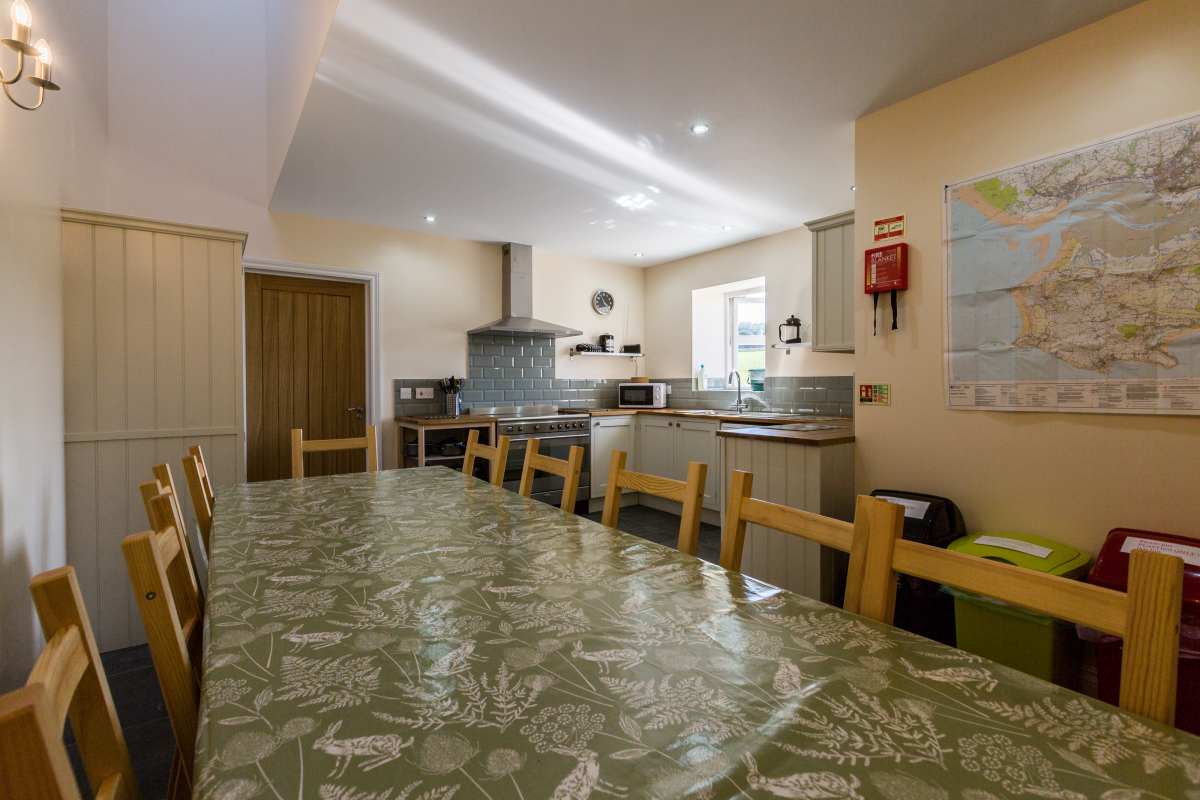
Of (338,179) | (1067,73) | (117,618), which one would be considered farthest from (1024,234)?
A: (117,618)

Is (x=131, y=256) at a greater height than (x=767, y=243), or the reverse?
(x=767, y=243)

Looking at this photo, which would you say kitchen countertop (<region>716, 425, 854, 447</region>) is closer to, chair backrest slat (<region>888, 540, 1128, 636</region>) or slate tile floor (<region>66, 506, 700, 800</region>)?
chair backrest slat (<region>888, 540, 1128, 636</region>)

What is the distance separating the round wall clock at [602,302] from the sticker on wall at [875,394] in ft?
10.8

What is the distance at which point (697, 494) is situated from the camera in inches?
52.2

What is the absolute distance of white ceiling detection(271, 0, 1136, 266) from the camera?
1893mm

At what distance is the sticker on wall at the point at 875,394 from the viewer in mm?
2510

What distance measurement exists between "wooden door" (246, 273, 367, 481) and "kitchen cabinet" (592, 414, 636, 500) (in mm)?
1921

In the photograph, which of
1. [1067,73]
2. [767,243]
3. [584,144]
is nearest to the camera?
[1067,73]

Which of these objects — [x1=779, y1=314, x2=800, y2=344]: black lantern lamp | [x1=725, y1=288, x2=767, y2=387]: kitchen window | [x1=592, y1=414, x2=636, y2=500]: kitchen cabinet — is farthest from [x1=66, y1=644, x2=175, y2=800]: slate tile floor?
[x1=725, y1=288, x2=767, y2=387]: kitchen window

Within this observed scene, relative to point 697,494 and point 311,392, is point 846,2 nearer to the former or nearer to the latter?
point 697,494

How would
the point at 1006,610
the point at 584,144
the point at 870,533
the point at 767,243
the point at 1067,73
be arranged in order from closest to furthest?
the point at 870,533 < the point at 1006,610 < the point at 1067,73 < the point at 584,144 < the point at 767,243

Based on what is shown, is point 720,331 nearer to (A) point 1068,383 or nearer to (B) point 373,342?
(B) point 373,342

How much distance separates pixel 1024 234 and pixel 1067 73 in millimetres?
582

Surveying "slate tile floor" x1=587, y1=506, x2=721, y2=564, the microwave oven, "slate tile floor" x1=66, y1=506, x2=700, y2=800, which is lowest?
"slate tile floor" x1=66, y1=506, x2=700, y2=800
